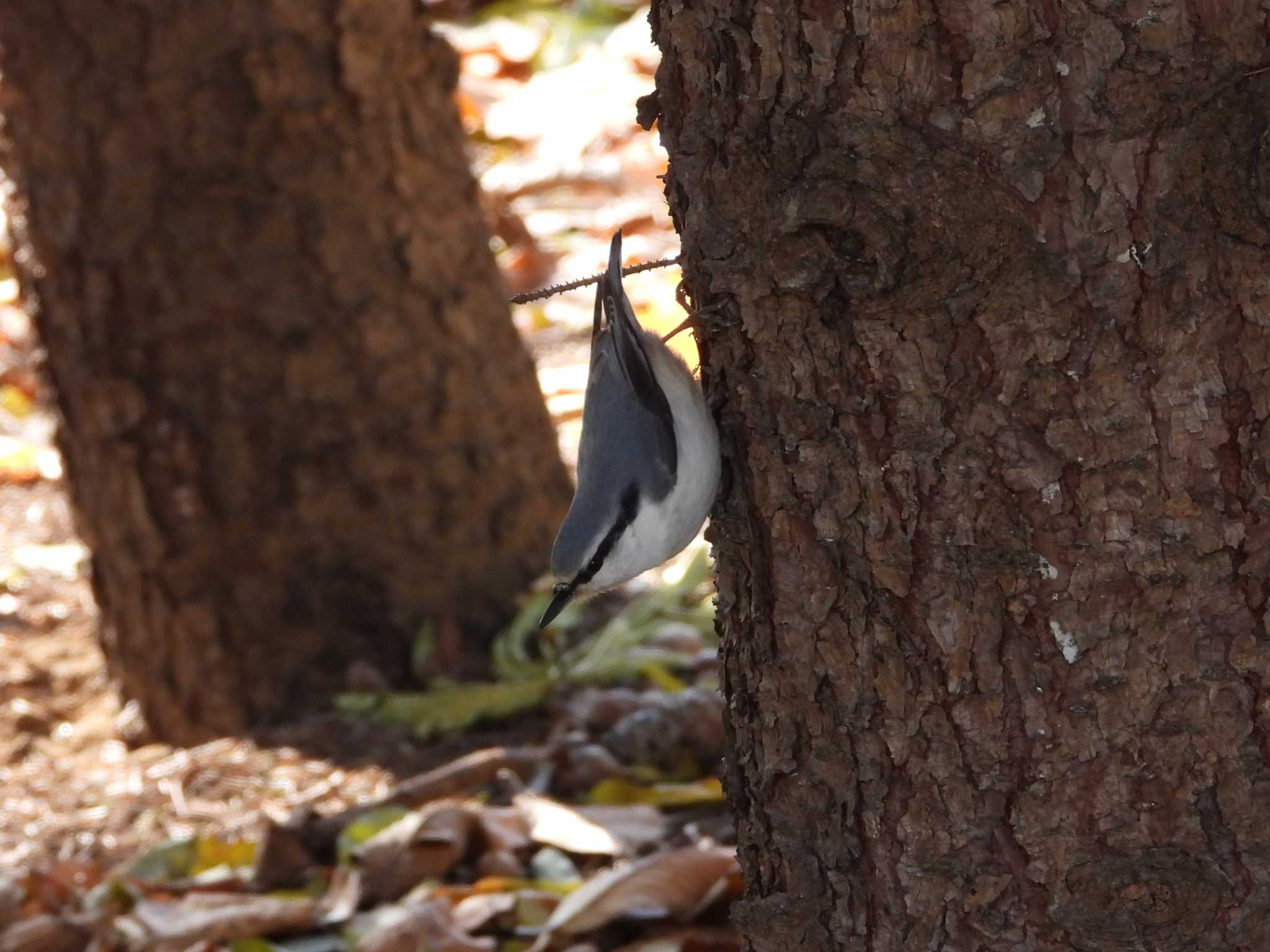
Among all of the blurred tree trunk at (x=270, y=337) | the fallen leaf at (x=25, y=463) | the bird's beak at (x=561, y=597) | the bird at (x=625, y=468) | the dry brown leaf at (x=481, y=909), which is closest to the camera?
the bird at (x=625, y=468)

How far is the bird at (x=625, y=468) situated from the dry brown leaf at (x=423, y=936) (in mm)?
699

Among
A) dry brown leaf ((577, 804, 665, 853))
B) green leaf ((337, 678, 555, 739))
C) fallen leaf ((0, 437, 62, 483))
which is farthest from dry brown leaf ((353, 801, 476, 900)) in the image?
fallen leaf ((0, 437, 62, 483))

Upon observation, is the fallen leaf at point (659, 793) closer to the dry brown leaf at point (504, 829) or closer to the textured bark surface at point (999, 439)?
the dry brown leaf at point (504, 829)

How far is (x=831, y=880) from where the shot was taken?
6.58 feet

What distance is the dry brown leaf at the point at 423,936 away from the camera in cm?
270

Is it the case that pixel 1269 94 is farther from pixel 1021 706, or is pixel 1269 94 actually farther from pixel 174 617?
pixel 174 617

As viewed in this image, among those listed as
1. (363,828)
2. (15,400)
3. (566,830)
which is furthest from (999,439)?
(15,400)

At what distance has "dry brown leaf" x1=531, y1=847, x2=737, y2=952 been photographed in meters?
2.67

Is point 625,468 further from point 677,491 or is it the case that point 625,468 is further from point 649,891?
point 649,891

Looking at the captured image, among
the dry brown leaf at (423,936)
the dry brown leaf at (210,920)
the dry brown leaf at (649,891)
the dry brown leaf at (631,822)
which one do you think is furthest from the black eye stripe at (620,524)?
the dry brown leaf at (210,920)

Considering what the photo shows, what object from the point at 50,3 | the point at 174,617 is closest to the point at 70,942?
the point at 174,617

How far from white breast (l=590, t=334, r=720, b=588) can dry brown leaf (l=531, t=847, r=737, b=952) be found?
0.59 meters

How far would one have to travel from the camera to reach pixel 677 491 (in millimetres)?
2221

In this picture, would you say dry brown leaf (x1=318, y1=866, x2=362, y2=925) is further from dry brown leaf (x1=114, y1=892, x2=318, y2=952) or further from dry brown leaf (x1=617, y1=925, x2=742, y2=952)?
dry brown leaf (x1=617, y1=925, x2=742, y2=952)
